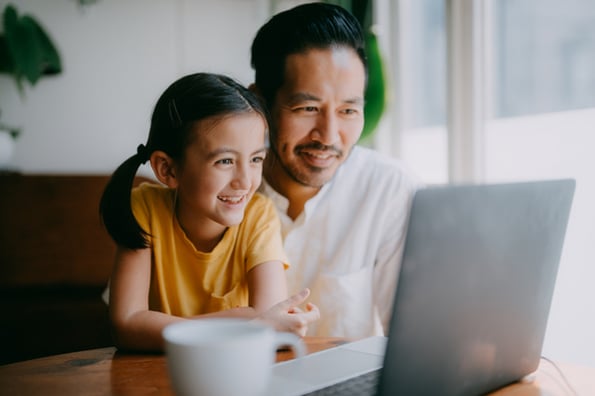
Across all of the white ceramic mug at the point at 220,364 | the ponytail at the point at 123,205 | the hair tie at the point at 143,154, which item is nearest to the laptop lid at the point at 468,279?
the white ceramic mug at the point at 220,364

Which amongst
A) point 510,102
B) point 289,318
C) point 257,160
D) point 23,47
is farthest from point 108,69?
point 289,318

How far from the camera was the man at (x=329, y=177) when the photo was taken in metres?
1.26

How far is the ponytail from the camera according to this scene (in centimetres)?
106

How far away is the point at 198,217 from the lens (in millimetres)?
1137

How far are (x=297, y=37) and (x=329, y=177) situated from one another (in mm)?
344

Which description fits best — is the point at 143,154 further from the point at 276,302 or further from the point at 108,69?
the point at 108,69

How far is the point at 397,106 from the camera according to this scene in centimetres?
241

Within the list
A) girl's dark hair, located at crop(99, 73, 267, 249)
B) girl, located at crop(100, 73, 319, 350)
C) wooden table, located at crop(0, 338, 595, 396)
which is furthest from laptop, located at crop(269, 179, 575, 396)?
girl's dark hair, located at crop(99, 73, 267, 249)

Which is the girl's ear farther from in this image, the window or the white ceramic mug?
the window

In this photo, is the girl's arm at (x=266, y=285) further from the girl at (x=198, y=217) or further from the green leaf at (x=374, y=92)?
the green leaf at (x=374, y=92)

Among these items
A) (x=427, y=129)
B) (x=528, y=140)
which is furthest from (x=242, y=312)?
(x=427, y=129)

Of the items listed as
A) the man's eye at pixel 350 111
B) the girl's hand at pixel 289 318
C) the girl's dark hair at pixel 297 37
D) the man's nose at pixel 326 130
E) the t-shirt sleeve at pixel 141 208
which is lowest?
the girl's hand at pixel 289 318

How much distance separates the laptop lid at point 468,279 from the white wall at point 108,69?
271 cm

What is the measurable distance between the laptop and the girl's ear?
586 mm
